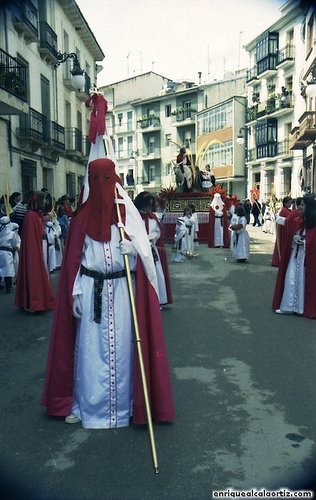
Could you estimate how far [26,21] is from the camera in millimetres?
16266

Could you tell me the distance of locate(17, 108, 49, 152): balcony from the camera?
55.1 feet

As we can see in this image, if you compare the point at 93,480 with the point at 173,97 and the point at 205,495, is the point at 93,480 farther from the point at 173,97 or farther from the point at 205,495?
the point at 173,97

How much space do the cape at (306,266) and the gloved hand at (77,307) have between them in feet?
14.3

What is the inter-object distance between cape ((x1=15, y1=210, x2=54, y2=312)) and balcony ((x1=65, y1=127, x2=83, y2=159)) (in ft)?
53.8

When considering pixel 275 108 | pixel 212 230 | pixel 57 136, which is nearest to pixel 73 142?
pixel 57 136

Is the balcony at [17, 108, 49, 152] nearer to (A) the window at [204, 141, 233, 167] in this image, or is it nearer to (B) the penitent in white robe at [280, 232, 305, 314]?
(B) the penitent in white robe at [280, 232, 305, 314]

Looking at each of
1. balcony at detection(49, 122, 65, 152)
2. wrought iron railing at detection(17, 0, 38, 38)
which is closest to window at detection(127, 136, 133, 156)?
balcony at detection(49, 122, 65, 152)

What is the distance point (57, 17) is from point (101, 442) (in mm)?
22119

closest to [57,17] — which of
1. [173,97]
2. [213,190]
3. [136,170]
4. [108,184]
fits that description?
[213,190]

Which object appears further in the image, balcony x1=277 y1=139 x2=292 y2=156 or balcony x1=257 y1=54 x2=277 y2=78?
balcony x1=257 y1=54 x2=277 y2=78

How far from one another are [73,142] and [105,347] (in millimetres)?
22068

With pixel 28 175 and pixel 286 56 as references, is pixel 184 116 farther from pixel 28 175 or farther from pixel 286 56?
pixel 28 175

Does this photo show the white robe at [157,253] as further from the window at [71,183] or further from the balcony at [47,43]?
the window at [71,183]

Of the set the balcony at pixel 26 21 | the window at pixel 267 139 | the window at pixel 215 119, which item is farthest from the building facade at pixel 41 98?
the window at pixel 215 119
